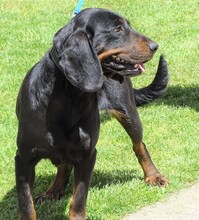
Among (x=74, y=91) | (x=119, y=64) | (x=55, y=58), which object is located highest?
(x=55, y=58)

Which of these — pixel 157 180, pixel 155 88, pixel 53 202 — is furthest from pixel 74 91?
pixel 155 88

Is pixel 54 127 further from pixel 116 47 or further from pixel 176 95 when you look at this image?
pixel 176 95

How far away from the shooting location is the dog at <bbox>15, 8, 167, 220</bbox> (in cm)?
377

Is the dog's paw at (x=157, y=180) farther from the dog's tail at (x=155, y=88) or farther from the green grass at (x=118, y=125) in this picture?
the dog's tail at (x=155, y=88)

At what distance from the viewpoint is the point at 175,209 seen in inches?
190

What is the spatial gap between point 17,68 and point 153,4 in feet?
15.3

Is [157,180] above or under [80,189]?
under

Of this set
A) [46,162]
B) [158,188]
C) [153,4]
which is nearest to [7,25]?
[153,4]

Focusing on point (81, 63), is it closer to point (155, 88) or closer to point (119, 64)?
point (119, 64)

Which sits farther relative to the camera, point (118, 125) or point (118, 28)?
point (118, 125)

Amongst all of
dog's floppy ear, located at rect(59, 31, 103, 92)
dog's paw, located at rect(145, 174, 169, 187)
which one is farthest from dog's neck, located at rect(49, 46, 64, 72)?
dog's paw, located at rect(145, 174, 169, 187)

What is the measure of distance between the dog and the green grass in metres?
0.70

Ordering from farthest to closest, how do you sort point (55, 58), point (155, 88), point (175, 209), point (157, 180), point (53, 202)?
point (155, 88), point (157, 180), point (53, 202), point (175, 209), point (55, 58)

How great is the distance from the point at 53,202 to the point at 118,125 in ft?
6.36
